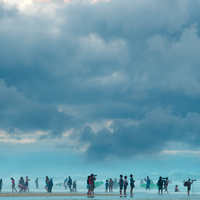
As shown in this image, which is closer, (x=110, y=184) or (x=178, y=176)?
(x=110, y=184)

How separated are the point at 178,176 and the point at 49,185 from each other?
147733mm

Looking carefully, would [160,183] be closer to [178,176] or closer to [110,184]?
[110,184]

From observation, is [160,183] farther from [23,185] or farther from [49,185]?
[23,185]

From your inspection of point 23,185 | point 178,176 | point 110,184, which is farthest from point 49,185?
point 178,176

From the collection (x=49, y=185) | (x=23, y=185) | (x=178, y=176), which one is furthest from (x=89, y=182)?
(x=178, y=176)

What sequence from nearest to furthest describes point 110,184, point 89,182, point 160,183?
point 89,182, point 160,183, point 110,184

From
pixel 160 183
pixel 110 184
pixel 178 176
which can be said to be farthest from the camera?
pixel 178 176

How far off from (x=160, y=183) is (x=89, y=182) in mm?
11040

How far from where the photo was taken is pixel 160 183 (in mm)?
42531

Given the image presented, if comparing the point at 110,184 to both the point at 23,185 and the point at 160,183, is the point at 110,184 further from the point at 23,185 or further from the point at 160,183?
the point at 23,185

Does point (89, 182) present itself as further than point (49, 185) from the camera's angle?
No

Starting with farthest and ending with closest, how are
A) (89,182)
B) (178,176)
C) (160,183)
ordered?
1. (178,176)
2. (160,183)
3. (89,182)

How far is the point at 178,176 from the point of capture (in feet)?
588

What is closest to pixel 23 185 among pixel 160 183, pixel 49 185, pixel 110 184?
pixel 49 185
